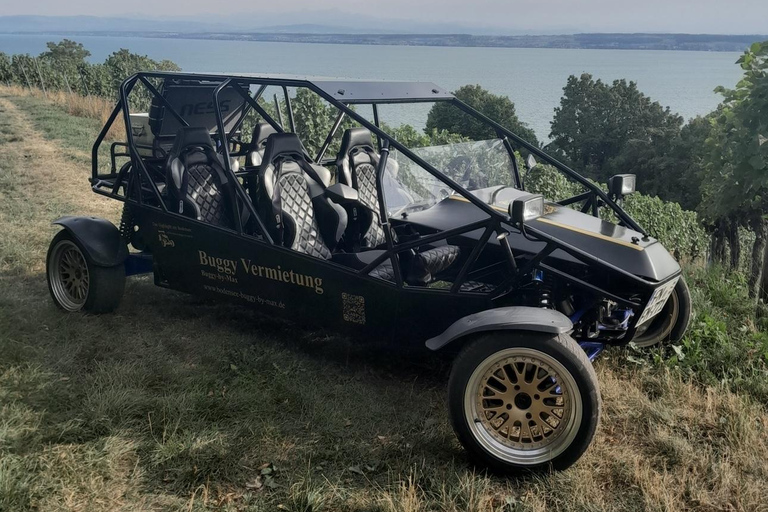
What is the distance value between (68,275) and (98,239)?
53cm

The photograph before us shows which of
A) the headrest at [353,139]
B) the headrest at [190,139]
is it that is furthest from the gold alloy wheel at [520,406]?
the headrest at [190,139]

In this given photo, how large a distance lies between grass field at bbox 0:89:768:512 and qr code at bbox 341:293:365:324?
0.47 meters

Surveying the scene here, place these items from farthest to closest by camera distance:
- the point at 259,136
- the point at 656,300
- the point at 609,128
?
1. the point at 609,128
2. the point at 259,136
3. the point at 656,300

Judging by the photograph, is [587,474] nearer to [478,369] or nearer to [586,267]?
[478,369]

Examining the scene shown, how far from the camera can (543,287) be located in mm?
3992

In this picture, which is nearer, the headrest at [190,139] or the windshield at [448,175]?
the windshield at [448,175]

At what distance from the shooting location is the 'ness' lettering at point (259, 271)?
447 centimetres

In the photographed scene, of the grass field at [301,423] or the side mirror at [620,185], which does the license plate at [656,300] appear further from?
the side mirror at [620,185]

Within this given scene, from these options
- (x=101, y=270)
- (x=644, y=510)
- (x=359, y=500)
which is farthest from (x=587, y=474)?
(x=101, y=270)

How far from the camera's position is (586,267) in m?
4.04

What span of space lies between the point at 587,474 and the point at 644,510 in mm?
322

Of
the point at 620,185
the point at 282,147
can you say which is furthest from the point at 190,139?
the point at 620,185

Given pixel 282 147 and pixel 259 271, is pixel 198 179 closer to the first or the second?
pixel 282 147

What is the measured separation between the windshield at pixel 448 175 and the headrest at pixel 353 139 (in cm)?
103
